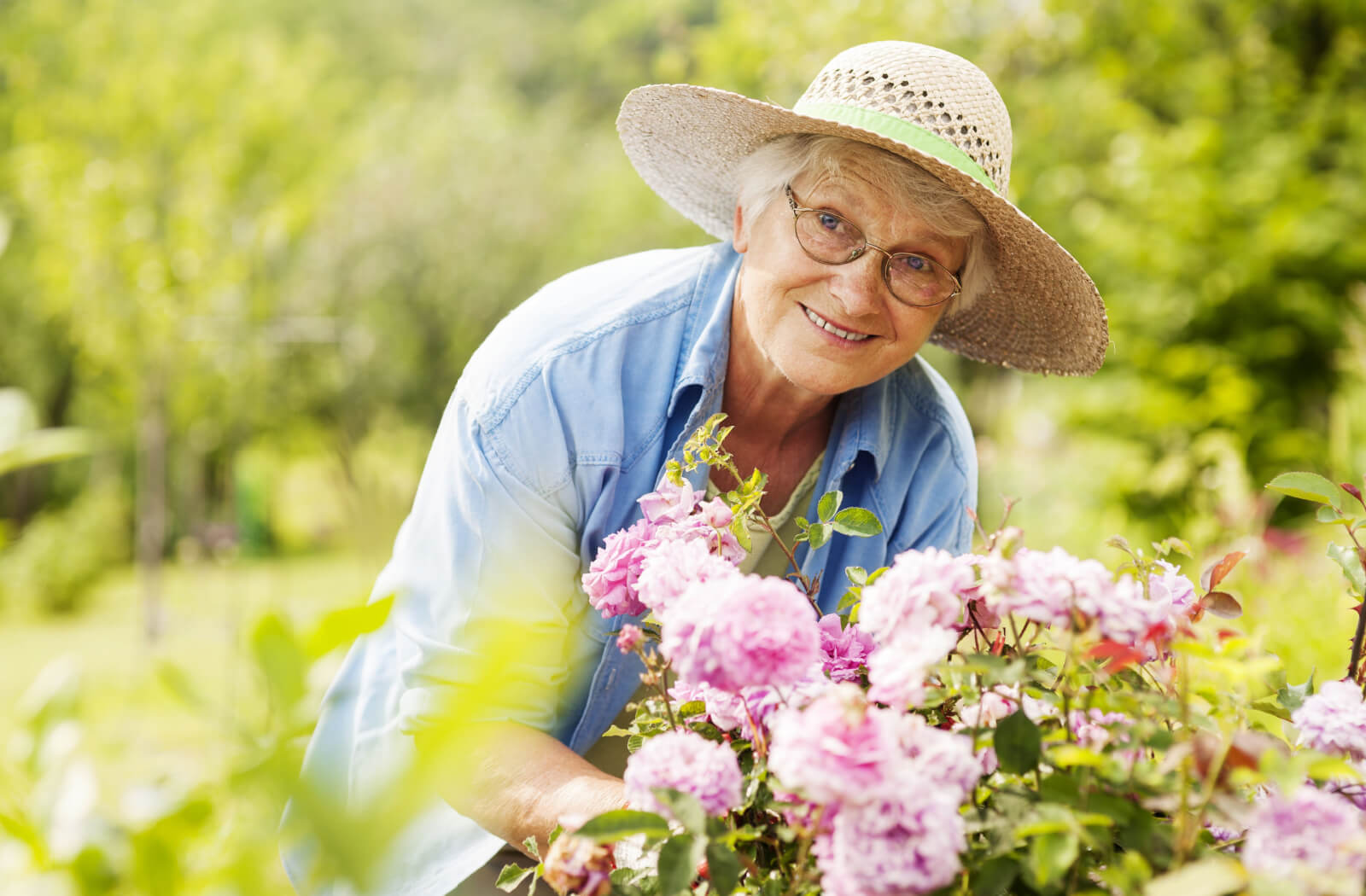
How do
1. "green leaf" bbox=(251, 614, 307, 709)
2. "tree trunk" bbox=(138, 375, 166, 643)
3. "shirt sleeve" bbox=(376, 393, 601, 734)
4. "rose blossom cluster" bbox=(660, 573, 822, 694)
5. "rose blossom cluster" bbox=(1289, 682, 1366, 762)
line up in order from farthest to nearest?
"tree trunk" bbox=(138, 375, 166, 643) → "shirt sleeve" bbox=(376, 393, 601, 734) → "rose blossom cluster" bbox=(1289, 682, 1366, 762) → "rose blossom cluster" bbox=(660, 573, 822, 694) → "green leaf" bbox=(251, 614, 307, 709)

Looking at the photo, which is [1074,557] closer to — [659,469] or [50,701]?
[50,701]

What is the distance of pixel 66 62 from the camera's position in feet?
42.3

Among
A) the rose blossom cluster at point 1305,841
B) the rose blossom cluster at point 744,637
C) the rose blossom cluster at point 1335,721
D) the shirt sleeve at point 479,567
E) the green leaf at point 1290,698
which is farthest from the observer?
the shirt sleeve at point 479,567

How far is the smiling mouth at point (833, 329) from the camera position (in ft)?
5.54

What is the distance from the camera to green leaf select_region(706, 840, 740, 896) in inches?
32.5

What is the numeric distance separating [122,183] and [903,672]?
913 cm

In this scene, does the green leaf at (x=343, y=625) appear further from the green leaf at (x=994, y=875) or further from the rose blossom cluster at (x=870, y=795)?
the green leaf at (x=994, y=875)

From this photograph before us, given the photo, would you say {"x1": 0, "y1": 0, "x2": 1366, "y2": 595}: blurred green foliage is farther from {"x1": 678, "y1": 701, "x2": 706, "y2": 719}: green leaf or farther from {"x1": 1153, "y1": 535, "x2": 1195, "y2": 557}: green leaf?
{"x1": 1153, "y1": 535, "x2": 1195, "y2": 557}: green leaf

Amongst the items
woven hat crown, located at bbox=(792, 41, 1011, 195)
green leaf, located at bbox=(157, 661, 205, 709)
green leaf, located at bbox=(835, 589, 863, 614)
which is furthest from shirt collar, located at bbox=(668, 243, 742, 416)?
green leaf, located at bbox=(157, 661, 205, 709)

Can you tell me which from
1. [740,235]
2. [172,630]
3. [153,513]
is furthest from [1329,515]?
[172,630]

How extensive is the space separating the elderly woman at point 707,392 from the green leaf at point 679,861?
538mm

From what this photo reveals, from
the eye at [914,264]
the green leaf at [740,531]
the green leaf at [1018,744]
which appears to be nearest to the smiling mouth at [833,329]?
the eye at [914,264]

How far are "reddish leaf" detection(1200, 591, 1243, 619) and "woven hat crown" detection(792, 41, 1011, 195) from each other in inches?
30.0

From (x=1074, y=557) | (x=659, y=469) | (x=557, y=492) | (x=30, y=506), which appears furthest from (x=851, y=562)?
(x=30, y=506)
